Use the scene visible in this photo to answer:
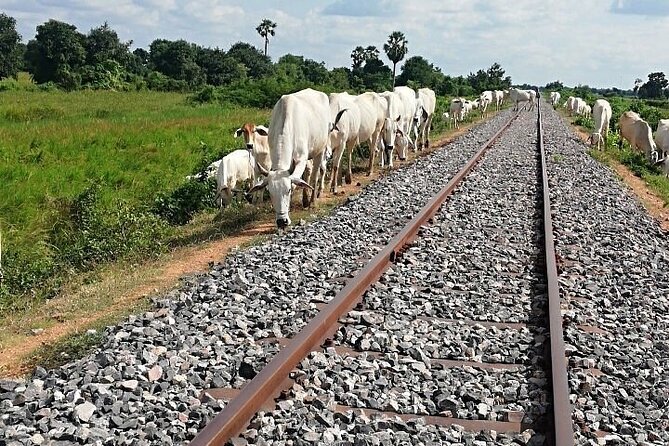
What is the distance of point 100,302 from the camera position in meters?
7.14

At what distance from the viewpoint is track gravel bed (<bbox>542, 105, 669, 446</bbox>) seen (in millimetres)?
4504

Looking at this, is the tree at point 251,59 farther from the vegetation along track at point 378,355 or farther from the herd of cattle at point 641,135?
the vegetation along track at point 378,355

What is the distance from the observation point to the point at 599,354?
548 centimetres

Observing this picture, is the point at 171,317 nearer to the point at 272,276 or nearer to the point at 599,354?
the point at 272,276

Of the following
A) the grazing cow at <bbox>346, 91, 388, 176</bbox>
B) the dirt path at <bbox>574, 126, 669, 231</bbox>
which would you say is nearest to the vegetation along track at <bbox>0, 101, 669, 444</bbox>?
the dirt path at <bbox>574, 126, 669, 231</bbox>

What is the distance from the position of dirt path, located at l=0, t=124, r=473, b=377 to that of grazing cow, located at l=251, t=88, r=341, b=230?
59 centimetres

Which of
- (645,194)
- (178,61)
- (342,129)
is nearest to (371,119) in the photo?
(342,129)

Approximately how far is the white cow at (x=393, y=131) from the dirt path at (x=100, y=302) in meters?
9.17

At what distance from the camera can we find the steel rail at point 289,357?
3904mm

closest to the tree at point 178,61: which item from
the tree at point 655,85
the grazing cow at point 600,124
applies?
the grazing cow at point 600,124

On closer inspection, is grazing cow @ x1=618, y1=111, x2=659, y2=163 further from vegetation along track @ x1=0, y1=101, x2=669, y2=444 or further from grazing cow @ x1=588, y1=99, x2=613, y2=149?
vegetation along track @ x1=0, y1=101, x2=669, y2=444

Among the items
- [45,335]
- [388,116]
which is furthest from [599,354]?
[388,116]

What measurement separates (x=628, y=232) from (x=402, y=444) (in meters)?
7.43

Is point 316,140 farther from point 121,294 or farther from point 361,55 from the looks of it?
point 361,55
